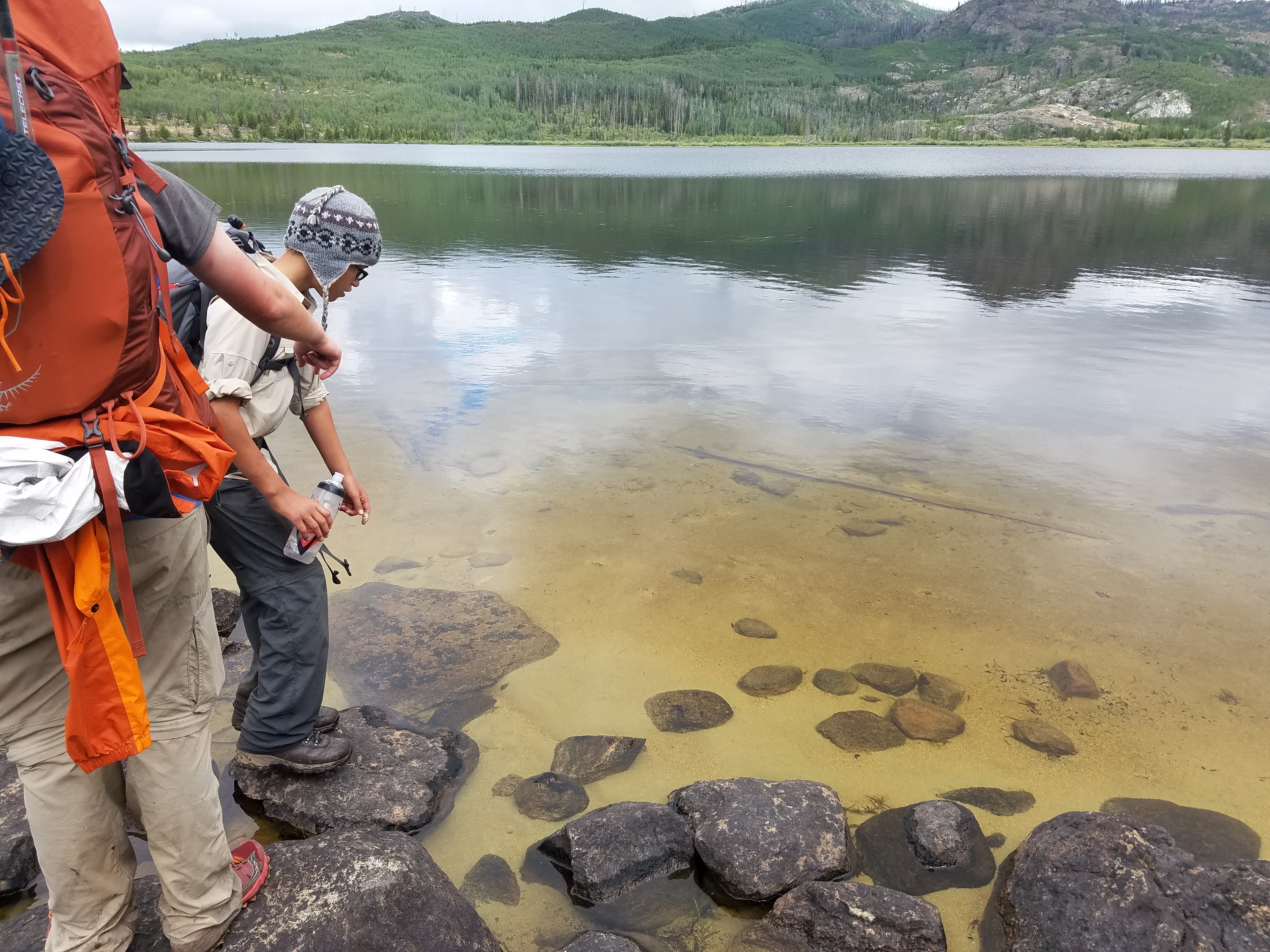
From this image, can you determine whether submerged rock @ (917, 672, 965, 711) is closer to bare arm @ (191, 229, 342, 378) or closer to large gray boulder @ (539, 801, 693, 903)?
large gray boulder @ (539, 801, 693, 903)

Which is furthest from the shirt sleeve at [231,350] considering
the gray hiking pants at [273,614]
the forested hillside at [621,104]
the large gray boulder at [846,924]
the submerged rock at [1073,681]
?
the forested hillside at [621,104]

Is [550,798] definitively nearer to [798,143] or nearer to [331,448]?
[331,448]

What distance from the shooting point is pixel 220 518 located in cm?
307

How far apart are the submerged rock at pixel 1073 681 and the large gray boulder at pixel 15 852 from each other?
4830mm

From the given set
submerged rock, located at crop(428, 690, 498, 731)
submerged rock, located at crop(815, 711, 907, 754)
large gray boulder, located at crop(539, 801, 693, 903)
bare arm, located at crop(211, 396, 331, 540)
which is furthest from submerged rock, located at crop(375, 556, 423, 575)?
submerged rock, located at crop(815, 711, 907, 754)

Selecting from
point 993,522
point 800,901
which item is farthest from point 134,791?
point 993,522

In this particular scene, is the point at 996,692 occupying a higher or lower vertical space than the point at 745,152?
lower

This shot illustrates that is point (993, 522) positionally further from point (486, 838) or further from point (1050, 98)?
point (1050, 98)

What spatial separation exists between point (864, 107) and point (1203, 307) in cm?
17048

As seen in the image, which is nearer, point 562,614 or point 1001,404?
point 562,614

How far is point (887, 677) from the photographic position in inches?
181

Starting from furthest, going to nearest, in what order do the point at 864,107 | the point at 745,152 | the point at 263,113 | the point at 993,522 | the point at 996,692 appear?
the point at 864,107 < the point at 263,113 < the point at 745,152 < the point at 993,522 < the point at 996,692

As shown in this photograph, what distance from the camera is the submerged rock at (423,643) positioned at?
4.41 m

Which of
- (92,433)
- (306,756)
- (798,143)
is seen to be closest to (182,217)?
(92,433)
